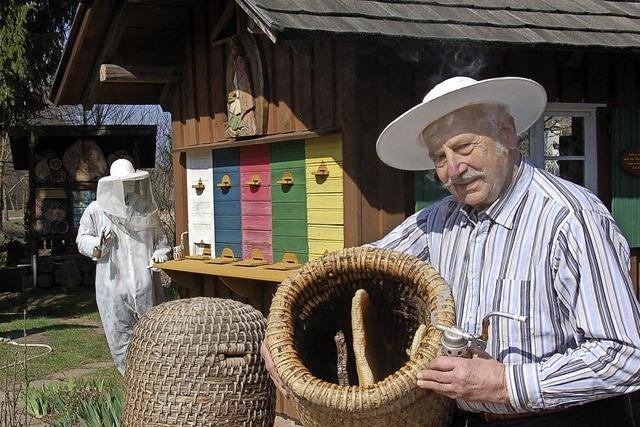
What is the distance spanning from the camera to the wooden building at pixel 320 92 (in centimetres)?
464

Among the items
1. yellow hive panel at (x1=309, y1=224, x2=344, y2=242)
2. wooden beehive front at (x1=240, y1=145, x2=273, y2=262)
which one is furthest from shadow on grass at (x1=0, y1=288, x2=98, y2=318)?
yellow hive panel at (x1=309, y1=224, x2=344, y2=242)

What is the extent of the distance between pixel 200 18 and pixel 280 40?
2615mm

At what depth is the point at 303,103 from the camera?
5285 millimetres

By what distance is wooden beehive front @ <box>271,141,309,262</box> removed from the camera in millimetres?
5453

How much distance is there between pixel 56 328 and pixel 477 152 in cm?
950

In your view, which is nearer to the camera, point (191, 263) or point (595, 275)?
point (595, 275)

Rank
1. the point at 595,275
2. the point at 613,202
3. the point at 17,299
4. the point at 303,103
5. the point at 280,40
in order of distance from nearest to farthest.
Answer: the point at 595,275 → the point at 280,40 → the point at 303,103 → the point at 613,202 → the point at 17,299

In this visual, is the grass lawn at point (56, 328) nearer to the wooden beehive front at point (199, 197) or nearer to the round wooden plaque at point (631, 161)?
the wooden beehive front at point (199, 197)

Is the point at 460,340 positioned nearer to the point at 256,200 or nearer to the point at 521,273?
the point at 521,273

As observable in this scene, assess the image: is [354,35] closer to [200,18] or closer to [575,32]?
[575,32]

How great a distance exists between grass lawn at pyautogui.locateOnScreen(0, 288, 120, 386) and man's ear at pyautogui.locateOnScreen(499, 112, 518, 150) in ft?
17.2

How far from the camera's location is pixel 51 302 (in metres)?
13.1

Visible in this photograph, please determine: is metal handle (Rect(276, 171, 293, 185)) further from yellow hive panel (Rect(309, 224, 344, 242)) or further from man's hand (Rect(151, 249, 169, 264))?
man's hand (Rect(151, 249, 169, 264))

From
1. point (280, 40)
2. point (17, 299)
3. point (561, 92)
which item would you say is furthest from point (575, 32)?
point (17, 299)
